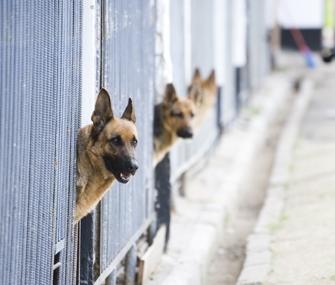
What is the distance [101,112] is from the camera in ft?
9.30

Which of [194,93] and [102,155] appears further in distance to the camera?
[194,93]

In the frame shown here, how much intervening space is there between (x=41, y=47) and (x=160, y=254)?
2.76m

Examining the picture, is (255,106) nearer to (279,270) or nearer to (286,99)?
(286,99)

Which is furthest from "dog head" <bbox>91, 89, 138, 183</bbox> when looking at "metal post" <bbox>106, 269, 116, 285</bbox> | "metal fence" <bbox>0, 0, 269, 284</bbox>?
"metal post" <bbox>106, 269, 116, 285</bbox>

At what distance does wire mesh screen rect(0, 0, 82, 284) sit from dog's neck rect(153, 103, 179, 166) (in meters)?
1.93

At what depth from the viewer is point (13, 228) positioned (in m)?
2.16

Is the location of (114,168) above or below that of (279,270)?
above

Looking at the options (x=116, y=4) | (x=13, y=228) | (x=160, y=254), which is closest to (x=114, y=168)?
(x=13, y=228)

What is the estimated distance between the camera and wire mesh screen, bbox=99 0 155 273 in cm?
330

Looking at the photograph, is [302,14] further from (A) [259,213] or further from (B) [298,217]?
(B) [298,217]

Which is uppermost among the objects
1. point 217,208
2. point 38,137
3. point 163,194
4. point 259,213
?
point 38,137

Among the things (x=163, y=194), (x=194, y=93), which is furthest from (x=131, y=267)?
(x=194, y=93)

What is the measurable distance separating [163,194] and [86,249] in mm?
1847

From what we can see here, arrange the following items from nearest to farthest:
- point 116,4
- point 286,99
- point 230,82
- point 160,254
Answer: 1. point 116,4
2. point 160,254
3. point 230,82
4. point 286,99
